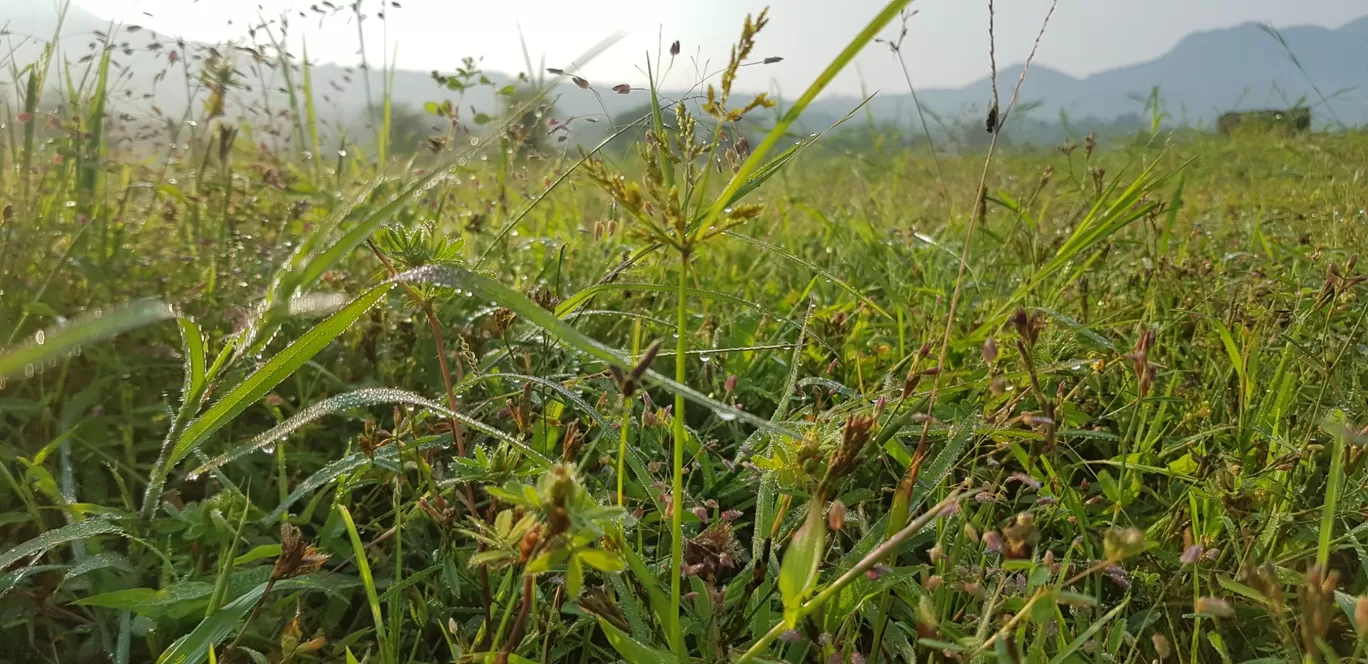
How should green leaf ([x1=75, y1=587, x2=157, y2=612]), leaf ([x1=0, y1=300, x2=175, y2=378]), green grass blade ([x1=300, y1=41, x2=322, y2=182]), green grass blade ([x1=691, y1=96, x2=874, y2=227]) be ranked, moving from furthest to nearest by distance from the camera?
1. green grass blade ([x1=300, y1=41, x2=322, y2=182])
2. green leaf ([x1=75, y1=587, x2=157, y2=612])
3. green grass blade ([x1=691, y1=96, x2=874, y2=227])
4. leaf ([x1=0, y1=300, x2=175, y2=378])

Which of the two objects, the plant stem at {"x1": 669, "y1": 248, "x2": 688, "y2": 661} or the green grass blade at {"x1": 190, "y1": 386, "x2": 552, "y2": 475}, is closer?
the plant stem at {"x1": 669, "y1": 248, "x2": 688, "y2": 661}

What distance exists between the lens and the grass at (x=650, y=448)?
74 cm

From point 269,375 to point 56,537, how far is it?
41 centimetres

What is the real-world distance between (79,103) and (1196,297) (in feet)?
9.18

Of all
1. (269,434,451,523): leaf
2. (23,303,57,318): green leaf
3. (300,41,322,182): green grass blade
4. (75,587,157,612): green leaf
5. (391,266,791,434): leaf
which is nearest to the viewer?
(391,266,791,434): leaf

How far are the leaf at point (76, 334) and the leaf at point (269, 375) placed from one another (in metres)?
0.24

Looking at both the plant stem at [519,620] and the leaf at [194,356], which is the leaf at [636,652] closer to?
the plant stem at [519,620]

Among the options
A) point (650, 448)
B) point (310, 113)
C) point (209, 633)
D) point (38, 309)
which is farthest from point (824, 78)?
point (310, 113)

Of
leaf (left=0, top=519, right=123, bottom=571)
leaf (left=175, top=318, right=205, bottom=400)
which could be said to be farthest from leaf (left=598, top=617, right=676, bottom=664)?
leaf (left=0, top=519, right=123, bottom=571)

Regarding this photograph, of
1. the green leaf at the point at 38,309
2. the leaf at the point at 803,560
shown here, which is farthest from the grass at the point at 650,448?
the green leaf at the point at 38,309

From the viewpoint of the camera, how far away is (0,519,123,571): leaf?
916mm

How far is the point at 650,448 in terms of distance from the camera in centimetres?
132

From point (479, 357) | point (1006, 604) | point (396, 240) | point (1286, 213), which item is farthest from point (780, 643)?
point (1286, 213)

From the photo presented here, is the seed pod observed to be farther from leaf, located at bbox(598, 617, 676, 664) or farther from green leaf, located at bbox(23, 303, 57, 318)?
green leaf, located at bbox(23, 303, 57, 318)
